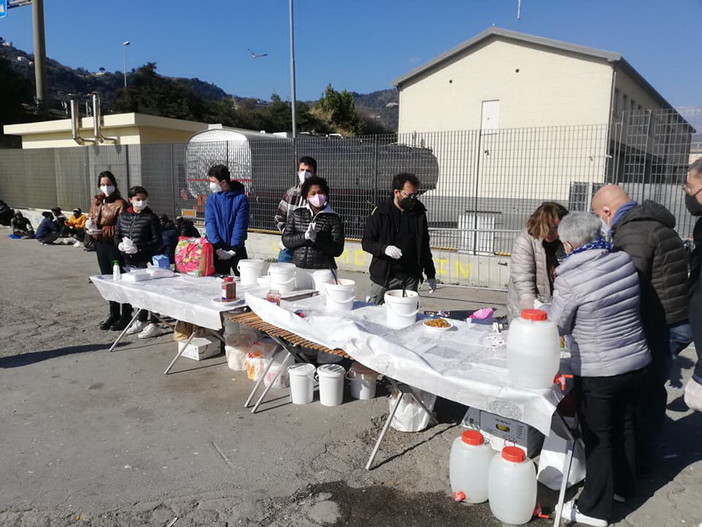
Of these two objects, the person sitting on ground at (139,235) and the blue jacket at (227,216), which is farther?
the person sitting on ground at (139,235)

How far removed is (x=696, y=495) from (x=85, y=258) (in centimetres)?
1207

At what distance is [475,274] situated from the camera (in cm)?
927

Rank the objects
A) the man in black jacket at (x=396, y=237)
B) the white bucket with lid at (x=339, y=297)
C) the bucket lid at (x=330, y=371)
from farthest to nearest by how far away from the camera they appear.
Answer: the man in black jacket at (x=396, y=237), the bucket lid at (x=330, y=371), the white bucket with lid at (x=339, y=297)

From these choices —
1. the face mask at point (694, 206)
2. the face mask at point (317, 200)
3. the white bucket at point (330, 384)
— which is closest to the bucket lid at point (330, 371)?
the white bucket at point (330, 384)

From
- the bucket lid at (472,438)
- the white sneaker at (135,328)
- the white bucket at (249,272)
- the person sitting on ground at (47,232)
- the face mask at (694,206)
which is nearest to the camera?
the bucket lid at (472,438)

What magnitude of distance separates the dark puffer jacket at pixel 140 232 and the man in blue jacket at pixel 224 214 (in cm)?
82

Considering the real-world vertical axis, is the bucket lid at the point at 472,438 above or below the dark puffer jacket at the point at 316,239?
below

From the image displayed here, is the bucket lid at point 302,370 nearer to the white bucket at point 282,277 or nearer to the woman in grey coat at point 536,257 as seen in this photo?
the white bucket at point 282,277

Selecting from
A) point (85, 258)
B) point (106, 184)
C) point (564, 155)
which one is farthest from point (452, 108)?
point (106, 184)

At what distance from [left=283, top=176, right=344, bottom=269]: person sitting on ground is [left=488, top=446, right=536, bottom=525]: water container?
8.22 feet

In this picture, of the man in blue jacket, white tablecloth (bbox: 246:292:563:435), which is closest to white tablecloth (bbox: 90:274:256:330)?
the man in blue jacket

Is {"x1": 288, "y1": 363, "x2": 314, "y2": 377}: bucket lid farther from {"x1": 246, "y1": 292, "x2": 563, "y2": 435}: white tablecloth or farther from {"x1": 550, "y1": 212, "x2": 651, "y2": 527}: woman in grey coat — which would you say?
{"x1": 550, "y1": 212, "x2": 651, "y2": 527}: woman in grey coat

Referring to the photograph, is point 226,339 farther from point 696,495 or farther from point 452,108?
point 452,108

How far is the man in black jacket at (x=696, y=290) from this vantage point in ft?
8.62
